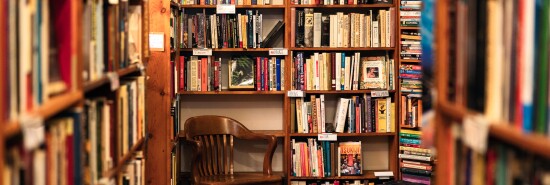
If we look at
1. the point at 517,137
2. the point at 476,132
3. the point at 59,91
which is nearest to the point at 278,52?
the point at 59,91

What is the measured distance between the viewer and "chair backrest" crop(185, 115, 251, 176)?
522 centimetres

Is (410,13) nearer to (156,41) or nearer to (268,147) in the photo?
(268,147)

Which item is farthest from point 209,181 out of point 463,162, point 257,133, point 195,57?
→ point 463,162

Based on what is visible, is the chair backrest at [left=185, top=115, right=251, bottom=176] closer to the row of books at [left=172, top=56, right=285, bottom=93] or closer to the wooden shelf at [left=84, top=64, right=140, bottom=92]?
the row of books at [left=172, top=56, right=285, bottom=93]

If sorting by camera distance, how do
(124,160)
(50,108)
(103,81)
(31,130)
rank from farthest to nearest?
1. (124,160)
2. (103,81)
3. (50,108)
4. (31,130)

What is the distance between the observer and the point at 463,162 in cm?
180

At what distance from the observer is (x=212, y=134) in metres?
5.25

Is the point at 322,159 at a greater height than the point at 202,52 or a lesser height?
lesser

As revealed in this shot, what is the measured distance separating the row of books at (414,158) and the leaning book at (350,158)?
300mm

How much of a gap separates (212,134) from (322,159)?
0.81 meters

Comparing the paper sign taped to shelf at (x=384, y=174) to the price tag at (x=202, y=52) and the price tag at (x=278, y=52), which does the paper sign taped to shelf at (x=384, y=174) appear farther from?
the price tag at (x=202, y=52)

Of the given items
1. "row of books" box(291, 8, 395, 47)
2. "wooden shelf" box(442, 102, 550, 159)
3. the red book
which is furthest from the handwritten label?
"wooden shelf" box(442, 102, 550, 159)

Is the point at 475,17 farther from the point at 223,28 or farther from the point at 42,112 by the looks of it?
the point at 223,28

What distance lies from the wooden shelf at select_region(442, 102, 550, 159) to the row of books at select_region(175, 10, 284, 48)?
3.61 metres
